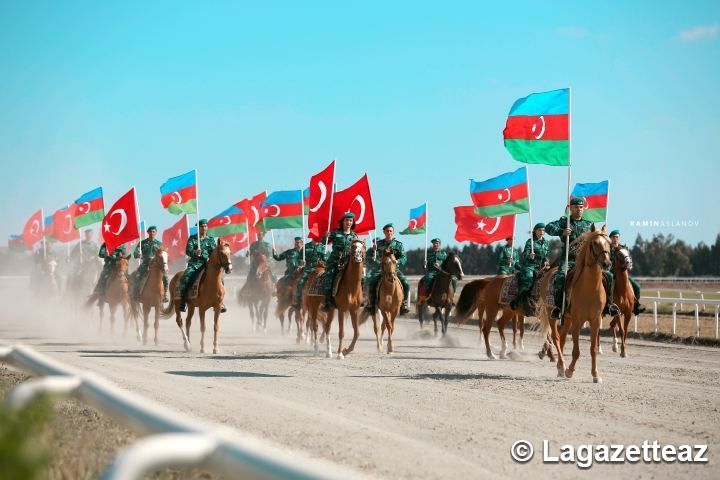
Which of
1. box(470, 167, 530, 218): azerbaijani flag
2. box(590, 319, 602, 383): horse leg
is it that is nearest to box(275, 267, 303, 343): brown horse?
box(470, 167, 530, 218): azerbaijani flag

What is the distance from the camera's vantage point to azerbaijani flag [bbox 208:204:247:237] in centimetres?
3541

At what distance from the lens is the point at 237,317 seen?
A: 37562 mm

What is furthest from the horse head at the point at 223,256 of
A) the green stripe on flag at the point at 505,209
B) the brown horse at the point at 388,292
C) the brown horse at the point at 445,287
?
the green stripe on flag at the point at 505,209

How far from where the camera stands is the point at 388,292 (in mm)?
19844

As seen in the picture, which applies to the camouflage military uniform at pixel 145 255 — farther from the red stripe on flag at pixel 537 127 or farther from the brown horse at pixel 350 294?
the red stripe on flag at pixel 537 127

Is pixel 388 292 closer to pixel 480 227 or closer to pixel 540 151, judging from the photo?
pixel 540 151

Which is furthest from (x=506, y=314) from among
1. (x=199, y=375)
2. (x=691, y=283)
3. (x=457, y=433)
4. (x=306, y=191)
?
(x=691, y=283)

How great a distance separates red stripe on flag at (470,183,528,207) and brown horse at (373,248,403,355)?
19.8 ft

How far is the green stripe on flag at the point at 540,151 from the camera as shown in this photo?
1684 cm

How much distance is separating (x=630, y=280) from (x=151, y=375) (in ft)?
35.5

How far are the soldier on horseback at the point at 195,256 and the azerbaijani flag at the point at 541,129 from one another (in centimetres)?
765

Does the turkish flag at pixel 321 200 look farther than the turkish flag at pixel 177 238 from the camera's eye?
No

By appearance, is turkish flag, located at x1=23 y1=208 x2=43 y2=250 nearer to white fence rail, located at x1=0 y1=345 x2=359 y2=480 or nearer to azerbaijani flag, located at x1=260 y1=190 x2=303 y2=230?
azerbaijani flag, located at x1=260 y1=190 x2=303 y2=230

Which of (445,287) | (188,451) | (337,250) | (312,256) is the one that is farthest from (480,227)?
(188,451)
